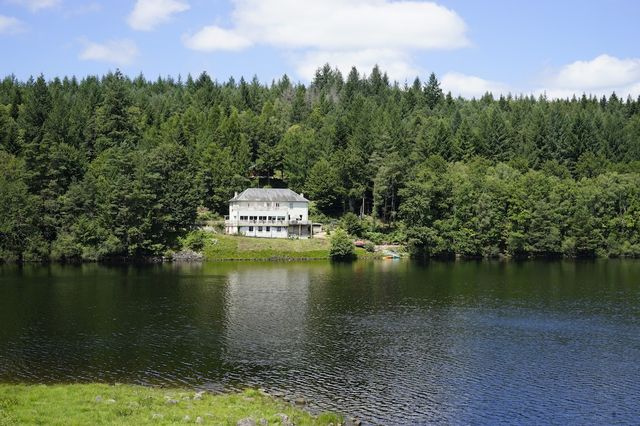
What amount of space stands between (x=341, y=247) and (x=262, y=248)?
1444 centimetres

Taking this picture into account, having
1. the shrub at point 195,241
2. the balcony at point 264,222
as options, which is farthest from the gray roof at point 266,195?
the shrub at point 195,241

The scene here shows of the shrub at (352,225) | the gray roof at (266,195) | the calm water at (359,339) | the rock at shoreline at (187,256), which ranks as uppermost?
the gray roof at (266,195)

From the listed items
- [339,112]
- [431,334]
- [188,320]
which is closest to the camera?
[431,334]

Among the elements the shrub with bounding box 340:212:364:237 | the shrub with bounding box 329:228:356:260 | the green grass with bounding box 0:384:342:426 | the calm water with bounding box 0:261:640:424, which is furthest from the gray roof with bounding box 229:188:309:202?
the green grass with bounding box 0:384:342:426

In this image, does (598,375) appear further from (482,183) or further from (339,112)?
(339,112)

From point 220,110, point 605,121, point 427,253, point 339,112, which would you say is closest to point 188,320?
point 427,253

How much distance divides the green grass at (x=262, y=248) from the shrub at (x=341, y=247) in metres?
1.96

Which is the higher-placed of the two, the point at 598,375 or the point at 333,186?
the point at 333,186

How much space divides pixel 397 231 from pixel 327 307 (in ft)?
185

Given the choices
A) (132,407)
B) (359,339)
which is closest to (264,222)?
(359,339)

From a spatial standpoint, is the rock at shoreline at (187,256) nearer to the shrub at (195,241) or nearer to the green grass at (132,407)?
the shrub at (195,241)

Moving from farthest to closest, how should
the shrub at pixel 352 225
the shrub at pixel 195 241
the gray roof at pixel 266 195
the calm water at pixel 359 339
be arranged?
the gray roof at pixel 266 195 < the shrub at pixel 352 225 < the shrub at pixel 195 241 < the calm water at pixel 359 339

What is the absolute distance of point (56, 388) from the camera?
33688mm

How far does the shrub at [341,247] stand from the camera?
104375mm
